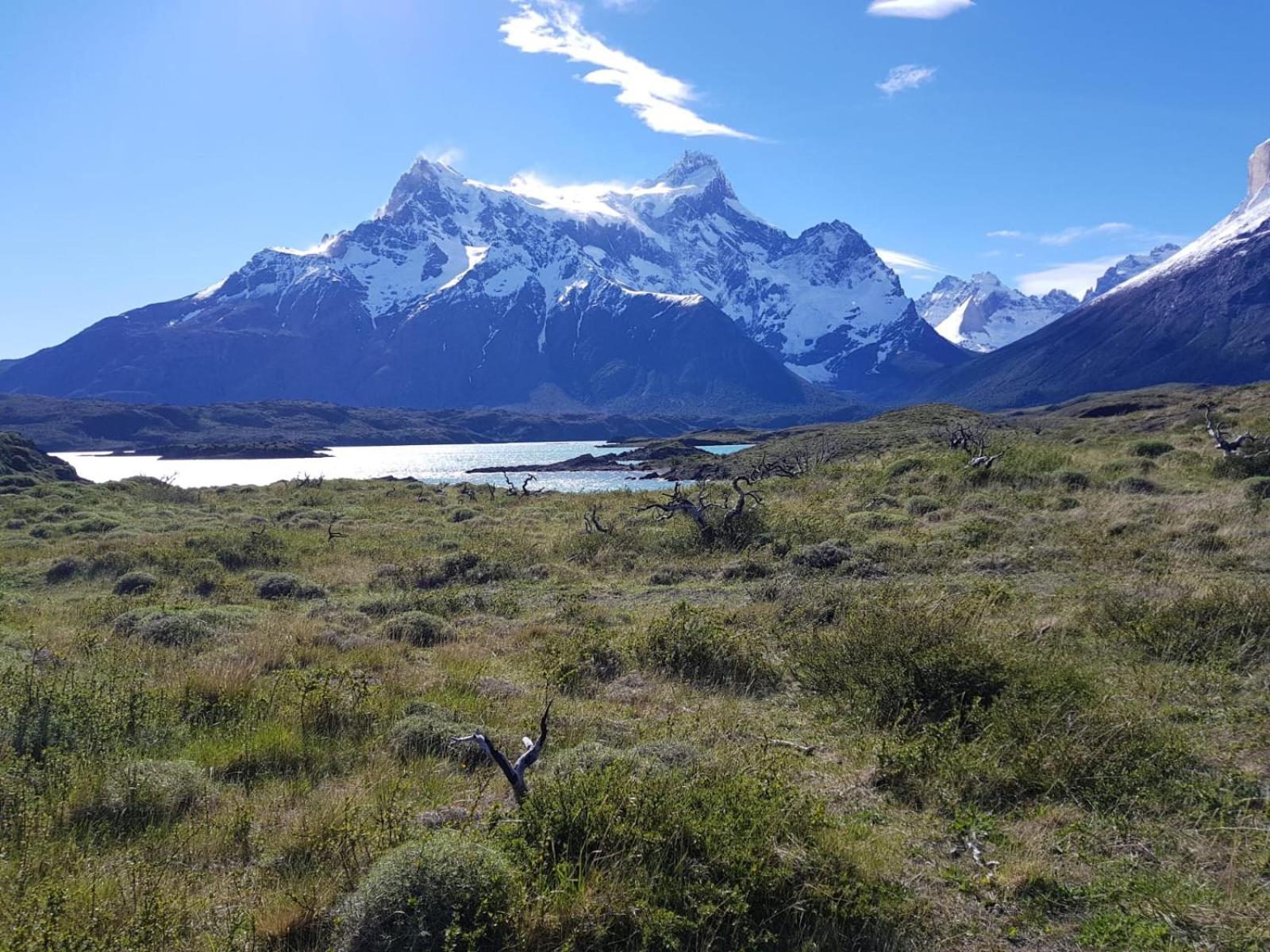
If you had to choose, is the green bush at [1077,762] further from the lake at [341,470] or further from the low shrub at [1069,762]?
the lake at [341,470]

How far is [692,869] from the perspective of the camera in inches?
177

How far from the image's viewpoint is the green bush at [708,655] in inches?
376

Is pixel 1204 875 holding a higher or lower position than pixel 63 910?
lower

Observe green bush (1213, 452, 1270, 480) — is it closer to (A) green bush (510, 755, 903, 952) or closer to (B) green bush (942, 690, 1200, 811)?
(B) green bush (942, 690, 1200, 811)

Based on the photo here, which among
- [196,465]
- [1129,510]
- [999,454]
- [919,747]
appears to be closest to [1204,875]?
[919,747]

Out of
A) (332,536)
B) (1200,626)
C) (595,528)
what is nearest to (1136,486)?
(1200,626)

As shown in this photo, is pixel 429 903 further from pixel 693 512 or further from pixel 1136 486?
pixel 1136 486

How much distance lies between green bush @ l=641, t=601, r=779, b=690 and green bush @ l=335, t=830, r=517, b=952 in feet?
18.2

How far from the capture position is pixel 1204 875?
4.60 metres

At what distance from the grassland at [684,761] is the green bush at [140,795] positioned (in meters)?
0.02

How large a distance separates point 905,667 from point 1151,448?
93.1 ft

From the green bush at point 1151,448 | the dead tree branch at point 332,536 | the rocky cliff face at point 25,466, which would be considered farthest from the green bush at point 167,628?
the rocky cliff face at point 25,466

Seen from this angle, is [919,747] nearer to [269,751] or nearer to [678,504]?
[269,751]

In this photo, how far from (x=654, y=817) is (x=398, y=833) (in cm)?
172
